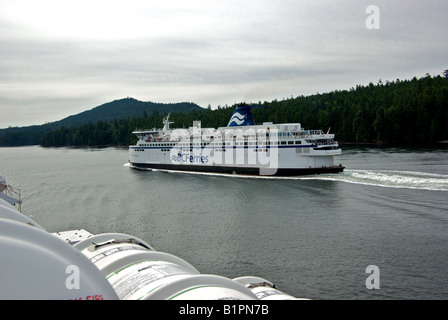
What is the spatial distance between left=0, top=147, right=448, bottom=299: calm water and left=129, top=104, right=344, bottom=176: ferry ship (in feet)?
8.57

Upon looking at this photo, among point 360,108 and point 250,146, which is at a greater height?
point 360,108

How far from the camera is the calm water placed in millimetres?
12422

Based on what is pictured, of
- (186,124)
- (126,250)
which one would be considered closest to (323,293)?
(126,250)

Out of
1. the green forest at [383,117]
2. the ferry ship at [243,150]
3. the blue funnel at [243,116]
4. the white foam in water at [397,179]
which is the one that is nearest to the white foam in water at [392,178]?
the white foam in water at [397,179]

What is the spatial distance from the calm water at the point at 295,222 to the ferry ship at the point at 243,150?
103 inches

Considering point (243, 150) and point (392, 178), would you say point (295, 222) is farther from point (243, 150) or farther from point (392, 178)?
point (243, 150)

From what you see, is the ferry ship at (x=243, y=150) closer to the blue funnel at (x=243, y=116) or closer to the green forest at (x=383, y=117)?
the blue funnel at (x=243, y=116)

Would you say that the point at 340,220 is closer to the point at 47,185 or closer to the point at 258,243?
the point at 258,243

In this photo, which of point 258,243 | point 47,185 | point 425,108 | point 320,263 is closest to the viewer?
point 320,263

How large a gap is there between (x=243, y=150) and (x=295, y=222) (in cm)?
2186

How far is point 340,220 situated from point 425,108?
65.4 meters

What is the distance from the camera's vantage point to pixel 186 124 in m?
118

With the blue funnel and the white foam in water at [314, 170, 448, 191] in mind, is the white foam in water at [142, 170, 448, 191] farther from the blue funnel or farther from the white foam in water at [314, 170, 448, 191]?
the blue funnel
